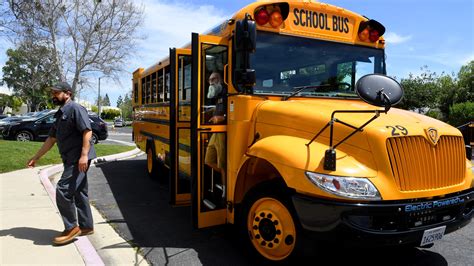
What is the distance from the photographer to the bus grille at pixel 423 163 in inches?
126

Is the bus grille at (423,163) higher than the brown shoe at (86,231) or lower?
higher

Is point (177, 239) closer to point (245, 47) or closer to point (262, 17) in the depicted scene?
point (245, 47)

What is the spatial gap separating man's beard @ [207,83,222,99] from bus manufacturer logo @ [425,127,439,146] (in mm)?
2199

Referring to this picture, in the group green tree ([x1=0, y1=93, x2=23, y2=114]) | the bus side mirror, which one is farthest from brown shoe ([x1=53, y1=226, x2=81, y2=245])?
green tree ([x1=0, y1=93, x2=23, y2=114])

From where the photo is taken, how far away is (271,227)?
12.1 feet

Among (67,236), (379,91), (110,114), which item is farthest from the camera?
(110,114)

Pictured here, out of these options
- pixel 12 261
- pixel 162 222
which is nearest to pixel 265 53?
pixel 162 222

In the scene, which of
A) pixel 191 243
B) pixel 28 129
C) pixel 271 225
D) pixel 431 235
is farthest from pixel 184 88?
pixel 28 129

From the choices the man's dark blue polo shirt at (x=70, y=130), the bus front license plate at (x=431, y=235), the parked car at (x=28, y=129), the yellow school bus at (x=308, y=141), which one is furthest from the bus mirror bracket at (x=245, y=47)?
the parked car at (x=28, y=129)

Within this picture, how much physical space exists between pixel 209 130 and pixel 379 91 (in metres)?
1.89

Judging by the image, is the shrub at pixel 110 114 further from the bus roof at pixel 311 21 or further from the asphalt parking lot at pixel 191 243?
the bus roof at pixel 311 21

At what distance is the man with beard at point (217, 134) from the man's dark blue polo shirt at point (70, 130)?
4.51ft

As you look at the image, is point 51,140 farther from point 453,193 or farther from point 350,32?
point 453,193

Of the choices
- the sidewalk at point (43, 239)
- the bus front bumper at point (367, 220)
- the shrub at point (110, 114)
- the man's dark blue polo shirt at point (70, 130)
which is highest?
the man's dark blue polo shirt at point (70, 130)
